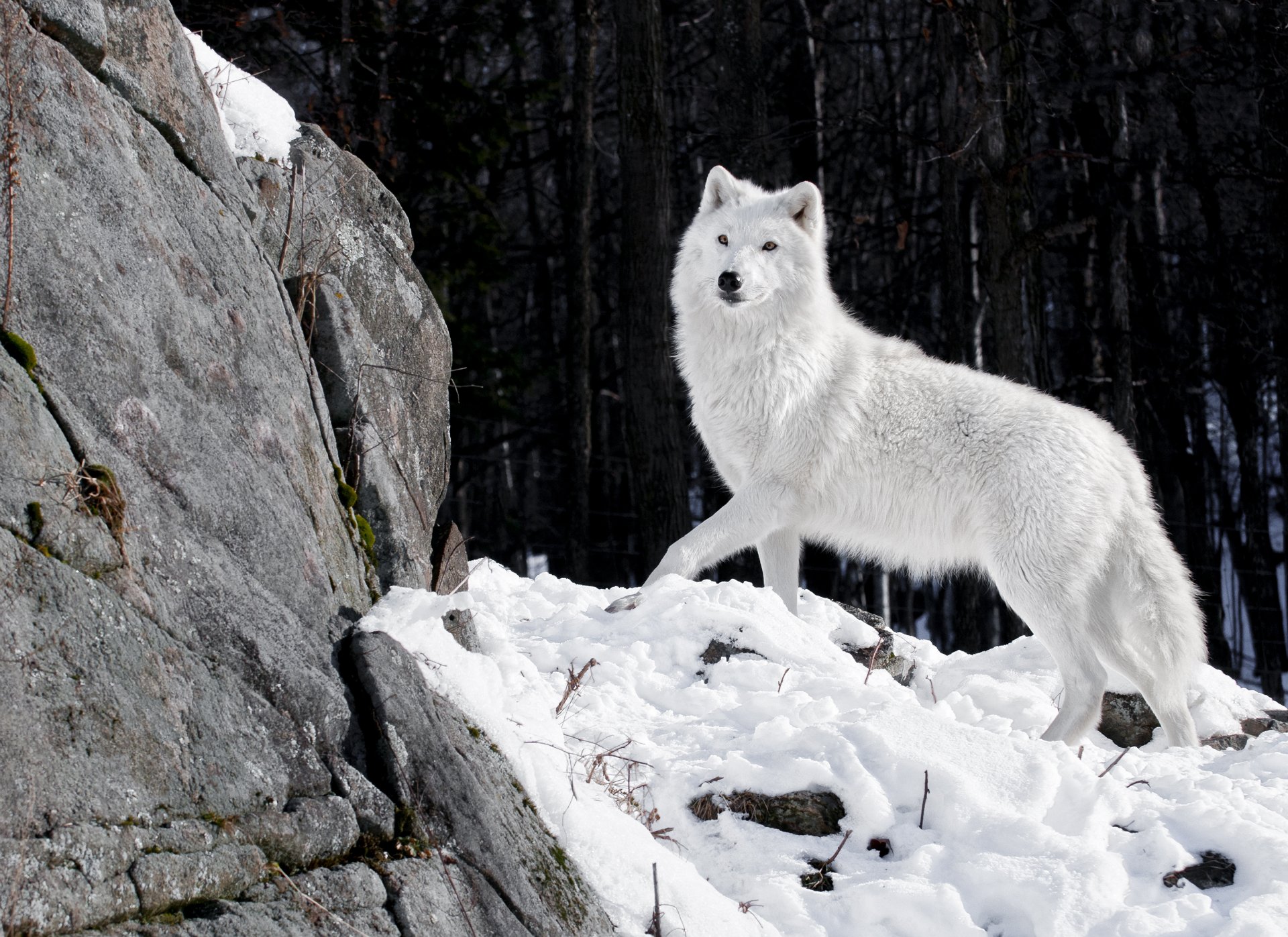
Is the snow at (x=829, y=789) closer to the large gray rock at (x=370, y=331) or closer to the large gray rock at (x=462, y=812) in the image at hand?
the large gray rock at (x=462, y=812)

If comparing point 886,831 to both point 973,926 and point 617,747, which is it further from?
point 617,747

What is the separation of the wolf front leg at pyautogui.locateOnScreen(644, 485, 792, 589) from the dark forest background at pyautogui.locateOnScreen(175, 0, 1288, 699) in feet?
8.37

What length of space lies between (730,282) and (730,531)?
49.1 inches

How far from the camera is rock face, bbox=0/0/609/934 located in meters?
2.20

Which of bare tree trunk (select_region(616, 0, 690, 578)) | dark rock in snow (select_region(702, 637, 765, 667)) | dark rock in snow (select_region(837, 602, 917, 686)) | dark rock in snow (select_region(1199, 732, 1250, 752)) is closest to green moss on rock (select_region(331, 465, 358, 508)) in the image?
dark rock in snow (select_region(702, 637, 765, 667))

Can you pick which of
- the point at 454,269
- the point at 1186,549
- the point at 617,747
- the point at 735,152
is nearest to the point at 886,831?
the point at 617,747

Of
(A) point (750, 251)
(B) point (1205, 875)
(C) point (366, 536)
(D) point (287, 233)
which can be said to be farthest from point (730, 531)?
(B) point (1205, 875)

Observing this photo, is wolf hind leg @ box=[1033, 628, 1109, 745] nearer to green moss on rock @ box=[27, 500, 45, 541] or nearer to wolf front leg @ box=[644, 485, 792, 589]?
wolf front leg @ box=[644, 485, 792, 589]

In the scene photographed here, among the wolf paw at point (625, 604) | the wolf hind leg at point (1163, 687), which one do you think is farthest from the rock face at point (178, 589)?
the wolf hind leg at point (1163, 687)

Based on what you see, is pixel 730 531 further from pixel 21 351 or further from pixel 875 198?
pixel 875 198

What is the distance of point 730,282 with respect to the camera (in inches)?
219

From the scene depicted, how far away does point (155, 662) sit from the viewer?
2.45 m

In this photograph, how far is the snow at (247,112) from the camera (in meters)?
4.81

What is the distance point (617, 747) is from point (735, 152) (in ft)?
29.6
